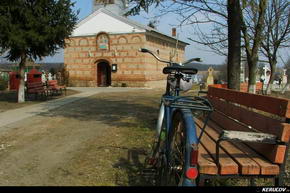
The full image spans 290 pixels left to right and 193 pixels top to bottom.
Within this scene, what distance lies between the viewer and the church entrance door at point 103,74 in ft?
118

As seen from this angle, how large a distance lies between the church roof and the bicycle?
29.3 metres

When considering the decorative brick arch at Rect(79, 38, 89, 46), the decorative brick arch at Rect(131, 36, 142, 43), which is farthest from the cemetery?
the decorative brick arch at Rect(79, 38, 89, 46)

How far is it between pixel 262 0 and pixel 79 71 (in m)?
30.2

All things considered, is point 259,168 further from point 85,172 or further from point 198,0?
point 198,0

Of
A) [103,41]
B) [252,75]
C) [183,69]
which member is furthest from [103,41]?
[183,69]

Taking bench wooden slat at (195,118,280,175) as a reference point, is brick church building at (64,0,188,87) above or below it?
above

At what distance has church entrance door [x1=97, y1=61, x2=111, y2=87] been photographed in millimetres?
35844

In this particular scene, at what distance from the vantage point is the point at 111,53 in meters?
34.3

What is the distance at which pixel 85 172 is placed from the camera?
5176mm

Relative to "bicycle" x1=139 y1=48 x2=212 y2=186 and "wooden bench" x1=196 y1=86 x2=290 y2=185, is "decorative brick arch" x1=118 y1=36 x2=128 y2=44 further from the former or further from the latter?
"wooden bench" x1=196 y1=86 x2=290 y2=185

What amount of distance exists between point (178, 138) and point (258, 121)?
92cm

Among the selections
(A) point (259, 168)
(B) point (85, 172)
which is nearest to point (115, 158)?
(B) point (85, 172)

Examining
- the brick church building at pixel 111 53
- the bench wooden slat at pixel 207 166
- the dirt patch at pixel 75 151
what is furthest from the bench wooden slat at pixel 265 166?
the brick church building at pixel 111 53

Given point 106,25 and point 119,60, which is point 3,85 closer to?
point 119,60
